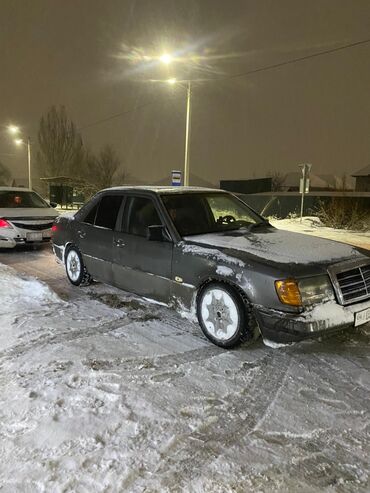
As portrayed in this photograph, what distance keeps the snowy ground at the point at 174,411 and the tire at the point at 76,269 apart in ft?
5.36

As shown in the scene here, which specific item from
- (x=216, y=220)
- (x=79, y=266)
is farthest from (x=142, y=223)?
(x=79, y=266)

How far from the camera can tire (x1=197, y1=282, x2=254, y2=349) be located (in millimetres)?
4156

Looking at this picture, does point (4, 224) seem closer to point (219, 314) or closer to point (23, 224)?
point (23, 224)

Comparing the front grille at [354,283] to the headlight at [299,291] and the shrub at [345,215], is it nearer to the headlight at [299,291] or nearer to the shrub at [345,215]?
the headlight at [299,291]

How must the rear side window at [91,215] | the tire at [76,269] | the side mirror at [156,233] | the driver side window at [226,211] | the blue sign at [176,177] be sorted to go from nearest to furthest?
the side mirror at [156,233] < the driver side window at [226,211] < the rear side window at [91,215] < the tire at [76,269] < the blue sign at [176,177]

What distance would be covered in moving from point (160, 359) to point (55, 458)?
1606mm

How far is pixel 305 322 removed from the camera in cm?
383

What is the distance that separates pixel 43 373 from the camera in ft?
12.2

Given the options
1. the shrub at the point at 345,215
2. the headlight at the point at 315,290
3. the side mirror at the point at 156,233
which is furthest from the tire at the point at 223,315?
the shrub at the point at 345,215

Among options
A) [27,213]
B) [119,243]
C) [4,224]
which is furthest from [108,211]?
[27,213]

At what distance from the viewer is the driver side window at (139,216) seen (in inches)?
210

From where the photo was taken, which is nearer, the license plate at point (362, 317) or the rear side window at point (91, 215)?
the license plate at point (362, 317)

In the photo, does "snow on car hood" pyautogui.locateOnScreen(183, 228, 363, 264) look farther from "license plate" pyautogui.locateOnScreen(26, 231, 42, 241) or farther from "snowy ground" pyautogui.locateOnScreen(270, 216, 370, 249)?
"snowy ground" pyautogui.locateOnScreen(270, 216, 370, 249)

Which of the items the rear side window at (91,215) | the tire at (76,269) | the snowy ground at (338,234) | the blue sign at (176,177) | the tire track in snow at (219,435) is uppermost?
the blue sign at (176,177)
